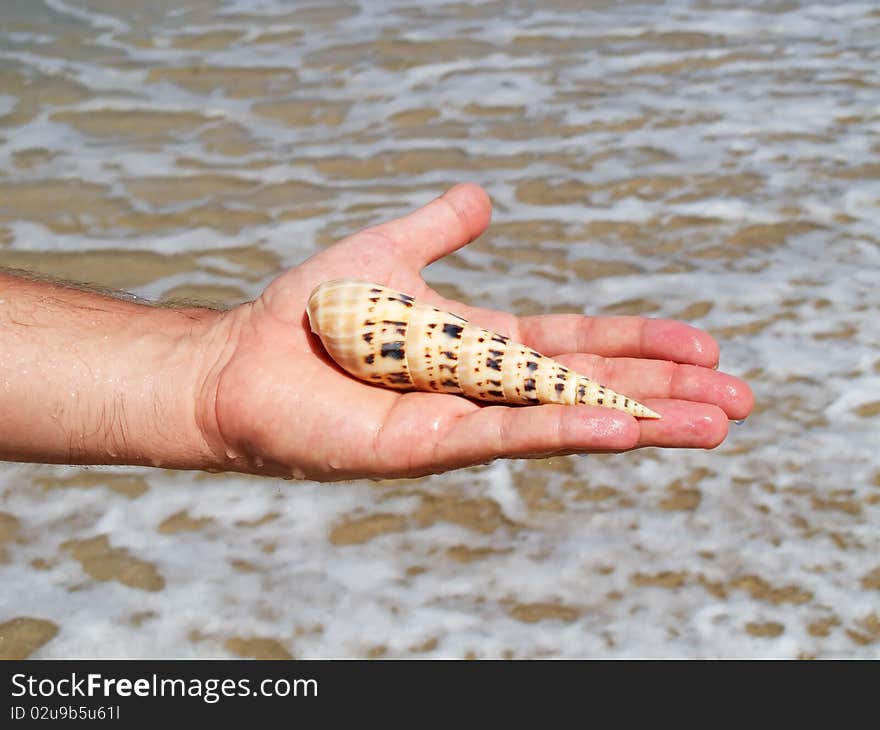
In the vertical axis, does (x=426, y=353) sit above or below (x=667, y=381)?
above

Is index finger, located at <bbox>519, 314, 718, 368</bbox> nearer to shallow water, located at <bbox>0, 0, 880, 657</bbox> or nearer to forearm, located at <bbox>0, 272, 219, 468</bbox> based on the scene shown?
shallow water, located at <bbox>0, 0, 880, 657</bbox>

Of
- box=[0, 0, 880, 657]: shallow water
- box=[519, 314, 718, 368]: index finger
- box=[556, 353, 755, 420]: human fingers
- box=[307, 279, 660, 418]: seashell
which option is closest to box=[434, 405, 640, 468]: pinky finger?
box=[307, 279, 660, 418]: seashell

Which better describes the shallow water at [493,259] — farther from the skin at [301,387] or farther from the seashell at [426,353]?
the seashell at [426,353]

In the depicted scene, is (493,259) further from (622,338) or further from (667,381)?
(667,381)

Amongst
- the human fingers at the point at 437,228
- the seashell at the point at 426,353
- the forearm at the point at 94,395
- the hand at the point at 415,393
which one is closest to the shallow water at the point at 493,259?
the forearm at the point at 94,395

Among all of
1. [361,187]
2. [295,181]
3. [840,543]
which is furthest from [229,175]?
[840,543]

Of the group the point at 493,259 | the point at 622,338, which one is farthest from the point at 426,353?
the point at 493,259

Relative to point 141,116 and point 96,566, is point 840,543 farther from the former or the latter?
point 141,116
